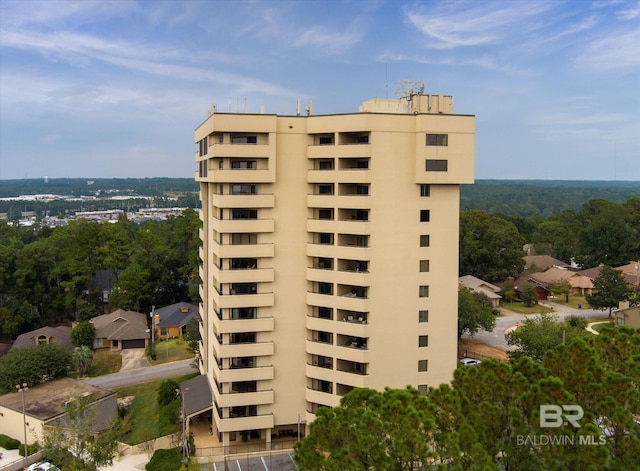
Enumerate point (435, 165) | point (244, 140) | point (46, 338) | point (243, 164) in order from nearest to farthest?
point (435, 165), point (244, 140), point (243, 164), point (46, 338)

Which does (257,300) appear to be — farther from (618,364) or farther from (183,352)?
(183,352)

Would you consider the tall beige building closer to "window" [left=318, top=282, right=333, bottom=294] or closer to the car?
"window" [left=318, top=282, right=333, bottom=294]

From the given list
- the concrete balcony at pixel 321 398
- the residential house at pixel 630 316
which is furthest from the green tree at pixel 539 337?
the concrete balcony at pixel 321 398

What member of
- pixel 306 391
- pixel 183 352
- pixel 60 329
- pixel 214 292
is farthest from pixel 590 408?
pixel 60 329

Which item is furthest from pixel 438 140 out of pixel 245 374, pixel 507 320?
pixel 507 320

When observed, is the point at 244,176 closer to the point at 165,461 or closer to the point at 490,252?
the point at 165,461

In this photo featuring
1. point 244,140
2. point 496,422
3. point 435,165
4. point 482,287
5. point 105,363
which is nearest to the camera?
point 496,422

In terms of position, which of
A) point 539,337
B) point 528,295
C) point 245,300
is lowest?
point 528,295
